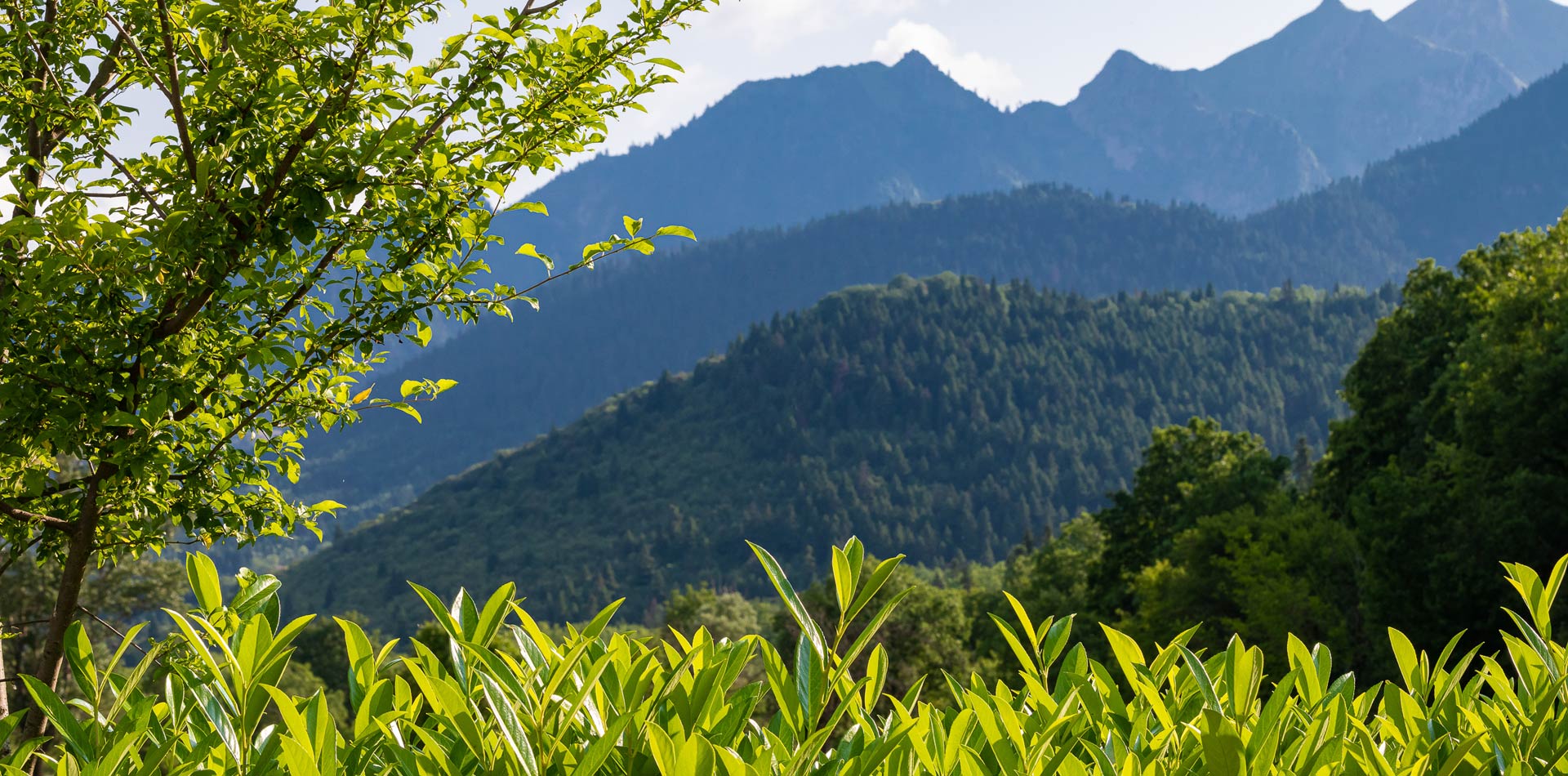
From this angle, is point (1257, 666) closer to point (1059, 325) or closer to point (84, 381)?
point (84, 381)

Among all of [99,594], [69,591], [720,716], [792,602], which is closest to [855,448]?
[99,594]

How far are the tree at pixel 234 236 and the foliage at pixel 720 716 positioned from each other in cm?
176

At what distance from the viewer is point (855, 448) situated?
608 ft

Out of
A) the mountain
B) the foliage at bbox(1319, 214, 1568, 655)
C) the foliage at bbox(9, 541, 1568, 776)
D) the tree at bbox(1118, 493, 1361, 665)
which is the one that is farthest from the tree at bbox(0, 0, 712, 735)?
the mountain

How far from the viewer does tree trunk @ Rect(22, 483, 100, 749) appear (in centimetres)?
370

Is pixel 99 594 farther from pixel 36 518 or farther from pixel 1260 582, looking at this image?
pixel 1260 582

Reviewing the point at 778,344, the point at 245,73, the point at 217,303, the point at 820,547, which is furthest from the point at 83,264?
the point at 778,344

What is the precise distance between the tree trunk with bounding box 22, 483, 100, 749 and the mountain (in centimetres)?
14350

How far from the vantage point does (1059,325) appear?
19425 centimetres

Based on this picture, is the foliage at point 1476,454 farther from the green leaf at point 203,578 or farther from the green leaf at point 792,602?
the green leaf at point 203,578

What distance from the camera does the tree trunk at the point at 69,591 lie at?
3.70m

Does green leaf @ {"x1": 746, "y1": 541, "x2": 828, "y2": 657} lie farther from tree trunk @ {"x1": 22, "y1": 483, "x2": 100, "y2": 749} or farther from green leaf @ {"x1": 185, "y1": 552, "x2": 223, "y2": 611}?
tree trunk @ {"x1": 22, "y1": 483, "x2": 100, "y2": 749}

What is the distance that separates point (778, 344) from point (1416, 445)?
17111 cm

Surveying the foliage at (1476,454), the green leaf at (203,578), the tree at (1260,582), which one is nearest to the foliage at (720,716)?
the green leaf at (203,578)
